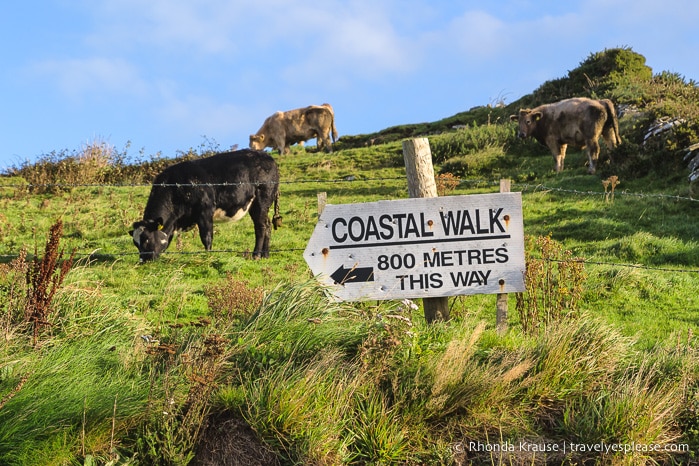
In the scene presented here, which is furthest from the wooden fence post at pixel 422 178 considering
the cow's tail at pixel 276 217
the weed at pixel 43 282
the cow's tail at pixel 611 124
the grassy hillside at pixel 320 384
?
the cow's tail at pixel 611 124

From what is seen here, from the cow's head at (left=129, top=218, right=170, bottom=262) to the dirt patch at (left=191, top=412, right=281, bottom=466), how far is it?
8.18 meters

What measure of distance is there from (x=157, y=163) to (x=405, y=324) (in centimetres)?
2001

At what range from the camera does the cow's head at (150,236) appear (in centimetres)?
1319

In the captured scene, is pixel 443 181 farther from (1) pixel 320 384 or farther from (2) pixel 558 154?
(2) pixel 558 154

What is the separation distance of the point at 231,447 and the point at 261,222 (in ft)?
30.4

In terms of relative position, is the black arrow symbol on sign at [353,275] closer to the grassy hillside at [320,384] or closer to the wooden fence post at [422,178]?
the grassy hillside at [320,384]

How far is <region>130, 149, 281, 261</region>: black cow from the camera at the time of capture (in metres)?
13.4

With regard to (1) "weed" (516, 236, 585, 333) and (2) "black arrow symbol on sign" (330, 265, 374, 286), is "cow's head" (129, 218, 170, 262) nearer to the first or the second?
(2) "black arrow symbol on sign" (330, 265, 374, 286)

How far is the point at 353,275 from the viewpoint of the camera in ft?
22.9

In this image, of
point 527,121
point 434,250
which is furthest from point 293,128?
point 434,250

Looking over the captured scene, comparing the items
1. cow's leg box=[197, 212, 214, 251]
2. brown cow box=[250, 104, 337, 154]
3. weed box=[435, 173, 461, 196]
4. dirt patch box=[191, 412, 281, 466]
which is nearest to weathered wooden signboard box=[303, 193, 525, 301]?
dirt patch box=[191, 412, 281, 466]

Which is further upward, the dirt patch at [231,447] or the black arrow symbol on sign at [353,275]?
the black arrow symbol on sign at [353,275]

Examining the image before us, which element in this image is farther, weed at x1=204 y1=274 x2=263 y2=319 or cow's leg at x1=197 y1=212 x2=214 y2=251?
cow's leg at x1=197 y1=212 x2=214 y2=251

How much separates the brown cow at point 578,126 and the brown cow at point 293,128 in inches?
463
